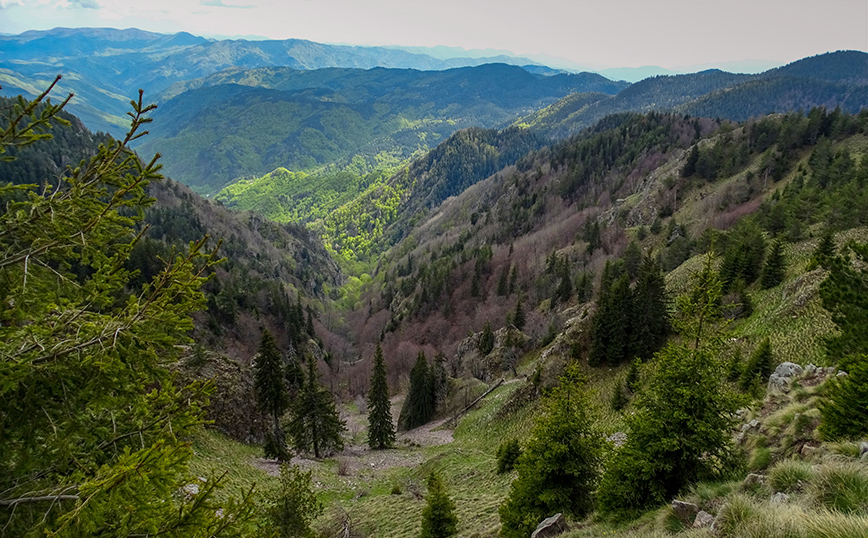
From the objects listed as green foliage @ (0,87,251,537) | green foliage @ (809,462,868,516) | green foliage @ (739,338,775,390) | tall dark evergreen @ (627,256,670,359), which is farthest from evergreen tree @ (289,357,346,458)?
green foliage @ (809,462,868,516)

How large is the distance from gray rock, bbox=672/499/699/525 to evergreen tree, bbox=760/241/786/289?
147ft

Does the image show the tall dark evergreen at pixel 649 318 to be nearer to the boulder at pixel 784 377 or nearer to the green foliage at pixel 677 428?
the boulder at pixel 784 377

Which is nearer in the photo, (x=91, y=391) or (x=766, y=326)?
(x=91, y=391)

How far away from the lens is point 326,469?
3938cm

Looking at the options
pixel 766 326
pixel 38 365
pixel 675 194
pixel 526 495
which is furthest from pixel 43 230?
pixel 675 194

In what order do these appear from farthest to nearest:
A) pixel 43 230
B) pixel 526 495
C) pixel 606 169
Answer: pixel 606 169, pixel 526 495, pixel 43 230

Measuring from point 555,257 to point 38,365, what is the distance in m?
113

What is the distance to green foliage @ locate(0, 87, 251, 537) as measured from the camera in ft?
18.6

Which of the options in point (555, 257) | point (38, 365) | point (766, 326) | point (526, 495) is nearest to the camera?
point (38, 365)

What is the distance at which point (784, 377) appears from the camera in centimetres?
2277

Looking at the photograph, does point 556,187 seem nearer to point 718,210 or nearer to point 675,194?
point 675,194

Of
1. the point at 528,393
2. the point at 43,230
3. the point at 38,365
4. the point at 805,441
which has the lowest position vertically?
the point at 528,393

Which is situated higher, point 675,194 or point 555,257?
point 675,194

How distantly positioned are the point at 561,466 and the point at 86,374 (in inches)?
589
